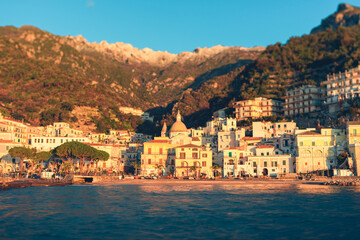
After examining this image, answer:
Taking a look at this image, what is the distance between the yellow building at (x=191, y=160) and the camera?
98.6 metres

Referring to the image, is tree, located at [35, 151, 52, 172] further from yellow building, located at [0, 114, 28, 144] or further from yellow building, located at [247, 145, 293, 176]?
yellow building, located at [247, 145, 293, 176]

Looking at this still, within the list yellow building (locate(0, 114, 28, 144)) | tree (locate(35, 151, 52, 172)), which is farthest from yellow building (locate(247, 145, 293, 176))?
yellow building (locate(0, 114, 28, 144))

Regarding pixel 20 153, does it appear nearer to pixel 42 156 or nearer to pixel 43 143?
pixel 42 156

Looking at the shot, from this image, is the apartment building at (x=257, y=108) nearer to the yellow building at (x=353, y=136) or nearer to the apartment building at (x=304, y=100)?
the apartment building at (x=304, y=100)

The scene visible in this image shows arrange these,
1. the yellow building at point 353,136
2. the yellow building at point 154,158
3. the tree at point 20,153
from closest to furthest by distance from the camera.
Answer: the yellow building at point 353,136, the tree at point 20,153, the yellow building at point 154,158

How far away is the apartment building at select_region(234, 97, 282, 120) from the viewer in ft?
441

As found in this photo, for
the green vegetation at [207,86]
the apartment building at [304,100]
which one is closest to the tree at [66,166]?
the green vegetation at [207,86]

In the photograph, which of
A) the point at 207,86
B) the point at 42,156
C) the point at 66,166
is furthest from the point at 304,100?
the point at 42,156

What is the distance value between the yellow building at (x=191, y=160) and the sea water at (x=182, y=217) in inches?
1615

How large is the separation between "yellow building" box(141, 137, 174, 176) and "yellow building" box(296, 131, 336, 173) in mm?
36709

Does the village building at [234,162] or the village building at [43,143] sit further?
the village building at [43,143]

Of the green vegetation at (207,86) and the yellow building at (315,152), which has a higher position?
the green vegetation at (207,86)

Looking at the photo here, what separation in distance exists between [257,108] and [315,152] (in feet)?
152

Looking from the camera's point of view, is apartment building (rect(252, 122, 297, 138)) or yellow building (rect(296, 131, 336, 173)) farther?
apartment building (rect(252, 122, 297, 138))
